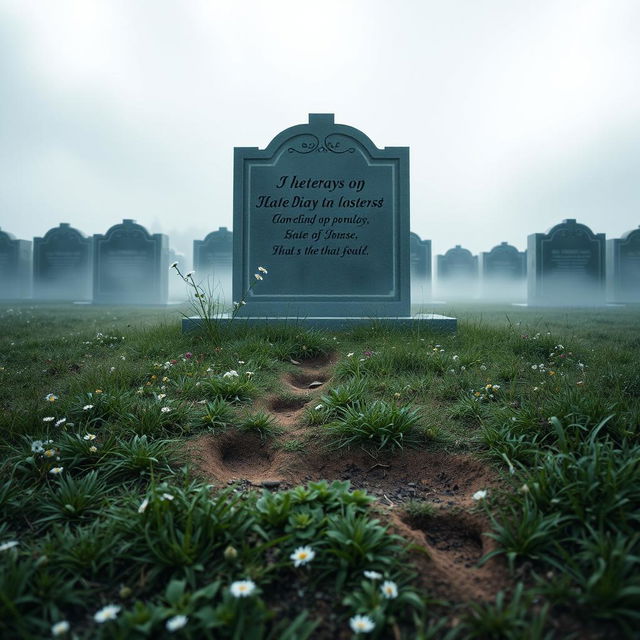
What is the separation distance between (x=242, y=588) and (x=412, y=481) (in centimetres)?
112

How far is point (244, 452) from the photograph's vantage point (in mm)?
2488

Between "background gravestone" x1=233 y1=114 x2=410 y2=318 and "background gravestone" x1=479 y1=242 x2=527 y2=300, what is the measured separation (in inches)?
718

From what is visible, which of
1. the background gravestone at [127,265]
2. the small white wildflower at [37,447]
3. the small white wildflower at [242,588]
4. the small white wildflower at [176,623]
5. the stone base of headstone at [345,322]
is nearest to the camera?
the small white wildflower at [176,623]

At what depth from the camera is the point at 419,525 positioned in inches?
69.2

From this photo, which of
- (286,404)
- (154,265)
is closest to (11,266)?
(154,265)

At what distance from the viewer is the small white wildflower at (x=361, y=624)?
117cm

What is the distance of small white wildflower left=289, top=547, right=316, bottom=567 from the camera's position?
4.53 ft

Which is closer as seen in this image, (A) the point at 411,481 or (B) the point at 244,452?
(A) the point at 411,481

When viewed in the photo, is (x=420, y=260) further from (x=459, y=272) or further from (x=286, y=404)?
(x=286, y=404)

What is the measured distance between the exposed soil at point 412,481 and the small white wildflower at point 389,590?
13 cm

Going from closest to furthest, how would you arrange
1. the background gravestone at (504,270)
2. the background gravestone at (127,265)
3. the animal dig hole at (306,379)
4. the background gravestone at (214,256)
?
the animal dig hole at (306,379) < the background gravestone at (127,265) < the background gravestone at (214,256) < the background gravestone at (504,270)

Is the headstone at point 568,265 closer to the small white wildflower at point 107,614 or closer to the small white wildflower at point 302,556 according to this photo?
the small white wildflower at point 302,556

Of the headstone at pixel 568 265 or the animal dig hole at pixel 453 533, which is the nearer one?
the animal dig hole at pixel 453 533

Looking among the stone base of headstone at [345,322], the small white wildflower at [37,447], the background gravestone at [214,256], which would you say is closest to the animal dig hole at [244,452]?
the small white wildflower at [37,447]
